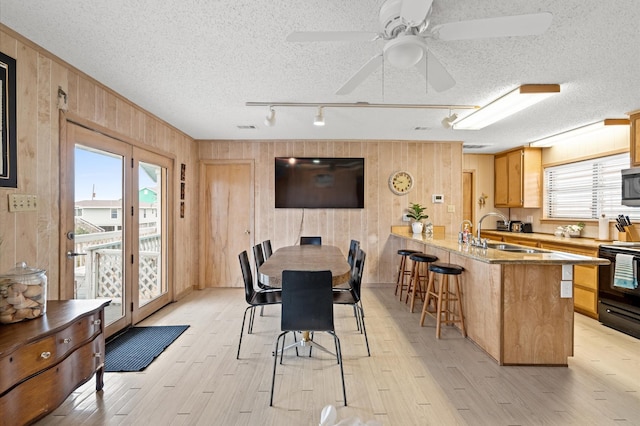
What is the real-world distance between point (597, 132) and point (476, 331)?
12.0 ft

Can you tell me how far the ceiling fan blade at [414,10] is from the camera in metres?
1.29

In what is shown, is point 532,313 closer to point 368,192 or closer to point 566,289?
point 566,289

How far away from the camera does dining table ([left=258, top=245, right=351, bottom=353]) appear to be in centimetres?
231

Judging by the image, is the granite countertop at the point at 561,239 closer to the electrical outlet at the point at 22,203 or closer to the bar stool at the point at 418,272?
the bar stool at the point at 418,272

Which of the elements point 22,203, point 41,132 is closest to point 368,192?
point 41,132

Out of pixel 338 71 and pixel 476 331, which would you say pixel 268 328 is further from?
pixel 338 71

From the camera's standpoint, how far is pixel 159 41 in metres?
2.06

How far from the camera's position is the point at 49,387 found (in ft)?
5.42

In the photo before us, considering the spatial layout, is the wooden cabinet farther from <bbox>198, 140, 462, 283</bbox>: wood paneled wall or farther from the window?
<bbox>198, 140, 462, 283</bbox>: wood paneled wall

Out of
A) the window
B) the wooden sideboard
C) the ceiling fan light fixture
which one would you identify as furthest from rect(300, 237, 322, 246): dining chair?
the window

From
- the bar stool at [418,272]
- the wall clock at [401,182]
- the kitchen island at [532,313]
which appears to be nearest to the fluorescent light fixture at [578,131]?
the wall clock at [401,182]

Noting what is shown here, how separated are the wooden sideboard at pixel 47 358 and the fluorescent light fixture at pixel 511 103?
3.81 meters

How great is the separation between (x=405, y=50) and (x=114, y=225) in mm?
3098

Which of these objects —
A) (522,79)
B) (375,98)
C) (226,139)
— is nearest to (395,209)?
(375,98)
